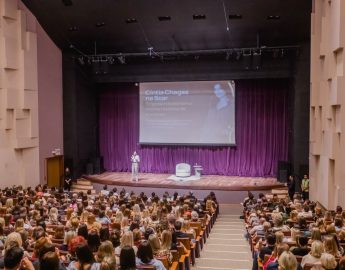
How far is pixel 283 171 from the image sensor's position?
1727 cm

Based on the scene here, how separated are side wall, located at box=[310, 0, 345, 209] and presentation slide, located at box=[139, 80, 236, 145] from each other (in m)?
5.82

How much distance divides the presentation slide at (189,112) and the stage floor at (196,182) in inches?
71.9

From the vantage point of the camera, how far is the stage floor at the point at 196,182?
54.6 feet

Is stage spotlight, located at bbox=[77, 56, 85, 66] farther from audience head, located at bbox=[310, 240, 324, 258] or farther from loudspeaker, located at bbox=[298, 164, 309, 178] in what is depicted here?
audience head, located at bbox=[310, 240, 324, 258]

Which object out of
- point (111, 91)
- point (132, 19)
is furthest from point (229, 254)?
point (111, 91)

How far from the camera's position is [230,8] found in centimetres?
1453

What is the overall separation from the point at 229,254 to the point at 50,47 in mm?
12843

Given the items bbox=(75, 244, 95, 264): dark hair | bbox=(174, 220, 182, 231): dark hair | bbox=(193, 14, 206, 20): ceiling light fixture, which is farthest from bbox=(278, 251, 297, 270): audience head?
bbox=(193, 14, 206, 20): ceiling light fixture

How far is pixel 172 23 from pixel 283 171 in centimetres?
749

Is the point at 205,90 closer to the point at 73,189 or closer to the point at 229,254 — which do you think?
the point at 73,189

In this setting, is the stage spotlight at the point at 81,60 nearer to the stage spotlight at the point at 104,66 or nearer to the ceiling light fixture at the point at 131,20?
the stage spotlight at the point at 104,66

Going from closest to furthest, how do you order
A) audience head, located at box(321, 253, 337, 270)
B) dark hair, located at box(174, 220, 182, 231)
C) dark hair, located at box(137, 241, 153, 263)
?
1. audience head, located at box(321, 253, 337, 270)
2. dark hair, located at box(137, 241, 153, 263)
3. dark hair, located at box(174, 220, 182, 231)

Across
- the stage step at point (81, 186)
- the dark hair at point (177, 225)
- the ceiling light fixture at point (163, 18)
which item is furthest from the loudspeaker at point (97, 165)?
the dark hair at point (177, 225)

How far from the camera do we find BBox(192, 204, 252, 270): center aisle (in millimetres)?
8032
